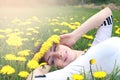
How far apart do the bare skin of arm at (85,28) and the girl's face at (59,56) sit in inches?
9.4

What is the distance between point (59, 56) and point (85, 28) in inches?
22.8

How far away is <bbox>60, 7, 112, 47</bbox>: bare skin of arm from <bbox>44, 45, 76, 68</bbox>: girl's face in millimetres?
238

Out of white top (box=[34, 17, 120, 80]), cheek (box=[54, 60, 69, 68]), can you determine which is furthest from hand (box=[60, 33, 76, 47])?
white top (box=[34, 17, 120, 80])

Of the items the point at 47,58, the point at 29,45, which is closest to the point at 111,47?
the point at 47,58

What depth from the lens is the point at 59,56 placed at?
297 centimetres

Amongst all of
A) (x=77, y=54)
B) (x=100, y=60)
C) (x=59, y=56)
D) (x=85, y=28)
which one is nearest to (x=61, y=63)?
(x=59, y=56)

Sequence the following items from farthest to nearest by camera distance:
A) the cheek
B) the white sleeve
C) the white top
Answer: the white sleeve → the cheek → the white top

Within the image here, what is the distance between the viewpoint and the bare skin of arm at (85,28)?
10.9 feet

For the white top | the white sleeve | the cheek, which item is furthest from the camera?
the white sleeve

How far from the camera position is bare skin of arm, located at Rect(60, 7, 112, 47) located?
3.31 metres

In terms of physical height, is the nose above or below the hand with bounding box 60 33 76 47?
below

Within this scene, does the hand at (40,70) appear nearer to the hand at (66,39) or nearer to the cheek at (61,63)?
the cheek at (61,63)

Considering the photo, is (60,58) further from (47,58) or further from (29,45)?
(29,45)

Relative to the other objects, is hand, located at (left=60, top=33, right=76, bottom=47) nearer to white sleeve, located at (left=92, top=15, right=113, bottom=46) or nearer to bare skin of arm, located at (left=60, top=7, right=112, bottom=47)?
bare skin of arm, located at (left=60, top=7, right=112, bottom=47)
